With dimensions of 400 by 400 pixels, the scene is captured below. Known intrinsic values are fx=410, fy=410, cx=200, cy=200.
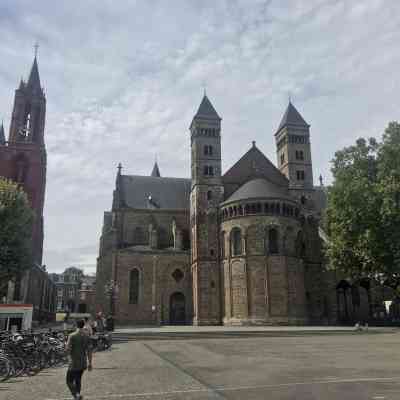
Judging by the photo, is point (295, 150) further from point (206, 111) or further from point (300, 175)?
point (206, 111)

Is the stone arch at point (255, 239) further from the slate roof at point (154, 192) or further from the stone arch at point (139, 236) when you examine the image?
the stone arch at point (139, 236)

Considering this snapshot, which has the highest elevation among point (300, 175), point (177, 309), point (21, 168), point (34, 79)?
point (34, 79)

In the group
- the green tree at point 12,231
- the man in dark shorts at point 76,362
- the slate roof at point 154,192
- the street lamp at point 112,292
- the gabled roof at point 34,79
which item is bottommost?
the man in dark shorts at point 76,362

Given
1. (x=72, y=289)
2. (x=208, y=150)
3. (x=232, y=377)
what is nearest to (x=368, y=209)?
(x=232, y=377)

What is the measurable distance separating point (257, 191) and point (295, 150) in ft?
40.3

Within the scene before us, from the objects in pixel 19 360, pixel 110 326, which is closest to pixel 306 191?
pixel 110 326

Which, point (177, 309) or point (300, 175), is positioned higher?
point (300, 175)

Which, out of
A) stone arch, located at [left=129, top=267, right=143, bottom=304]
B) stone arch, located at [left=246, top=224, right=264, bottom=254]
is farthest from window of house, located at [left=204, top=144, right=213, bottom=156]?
stone arch, located at [left=129, top=267, right=143, bottom=304]

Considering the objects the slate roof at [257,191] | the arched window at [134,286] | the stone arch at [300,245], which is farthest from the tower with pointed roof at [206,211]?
the stone arch at [300,245]

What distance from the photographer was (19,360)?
14.7 metres

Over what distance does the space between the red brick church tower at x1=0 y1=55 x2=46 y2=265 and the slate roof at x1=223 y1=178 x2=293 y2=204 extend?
2696 centimetres

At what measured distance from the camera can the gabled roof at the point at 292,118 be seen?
6128cm

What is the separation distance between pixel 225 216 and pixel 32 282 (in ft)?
87.8

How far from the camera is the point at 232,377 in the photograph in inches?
529
